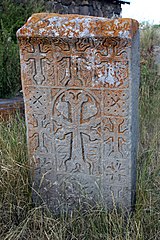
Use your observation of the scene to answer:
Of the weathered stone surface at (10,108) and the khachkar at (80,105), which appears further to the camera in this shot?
the weathered stone surface at (10,108)

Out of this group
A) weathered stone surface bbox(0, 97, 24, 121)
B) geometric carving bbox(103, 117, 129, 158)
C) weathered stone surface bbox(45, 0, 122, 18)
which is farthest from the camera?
weathered stone surface bbox(45, 0, 122, 18)

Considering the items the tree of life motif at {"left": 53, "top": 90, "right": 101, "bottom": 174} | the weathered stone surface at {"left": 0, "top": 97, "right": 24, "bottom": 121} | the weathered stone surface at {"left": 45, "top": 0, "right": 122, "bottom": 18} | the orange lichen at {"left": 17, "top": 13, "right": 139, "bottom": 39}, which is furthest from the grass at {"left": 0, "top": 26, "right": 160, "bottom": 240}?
the weathered stone surface at {"left": 45, "top": 0, "right": 122, "bottom": 18}

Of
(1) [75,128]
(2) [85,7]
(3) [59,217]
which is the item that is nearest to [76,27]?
(1) [75,128]

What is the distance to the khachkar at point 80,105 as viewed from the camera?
1.89m

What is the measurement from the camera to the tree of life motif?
2.04 metres

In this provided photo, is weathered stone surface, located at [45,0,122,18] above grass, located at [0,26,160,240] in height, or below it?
above

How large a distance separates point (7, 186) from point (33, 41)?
3.18ft

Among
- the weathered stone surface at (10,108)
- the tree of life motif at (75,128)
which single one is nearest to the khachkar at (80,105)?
the tree of life motif at (75,128)

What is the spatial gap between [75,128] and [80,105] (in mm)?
153

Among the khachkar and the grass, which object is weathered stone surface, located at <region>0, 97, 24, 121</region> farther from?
the khachkar

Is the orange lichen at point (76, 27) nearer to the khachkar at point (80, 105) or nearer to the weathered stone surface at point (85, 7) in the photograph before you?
the khachkar at point (80, 105)

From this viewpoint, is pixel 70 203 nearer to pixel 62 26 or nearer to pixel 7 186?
pixel 7 186

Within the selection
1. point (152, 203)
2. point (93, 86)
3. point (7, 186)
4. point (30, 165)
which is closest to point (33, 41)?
point (93, 86)

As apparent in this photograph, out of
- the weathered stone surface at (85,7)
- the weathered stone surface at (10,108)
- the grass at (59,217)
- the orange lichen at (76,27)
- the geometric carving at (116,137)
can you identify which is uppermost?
the weathered stone surface at (85,7)
